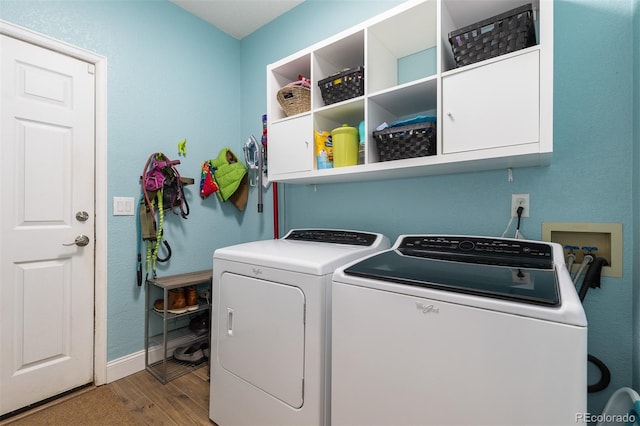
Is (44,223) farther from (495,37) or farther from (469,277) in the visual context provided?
(495,37)

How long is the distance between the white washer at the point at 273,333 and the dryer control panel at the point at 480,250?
0.74 feet

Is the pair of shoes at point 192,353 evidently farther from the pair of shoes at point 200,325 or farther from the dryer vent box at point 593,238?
the dryer vent box at point 593,238

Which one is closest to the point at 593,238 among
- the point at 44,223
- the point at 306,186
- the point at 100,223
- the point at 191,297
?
the point at 306,186

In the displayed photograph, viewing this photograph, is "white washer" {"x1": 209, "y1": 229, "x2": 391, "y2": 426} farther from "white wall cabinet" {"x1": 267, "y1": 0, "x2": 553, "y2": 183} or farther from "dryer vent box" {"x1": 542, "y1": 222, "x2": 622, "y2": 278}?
"dryer vent box" {"x1": 542, "y1": 222, "x2": 622, "y2": 278}

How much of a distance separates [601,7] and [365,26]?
1.02 m

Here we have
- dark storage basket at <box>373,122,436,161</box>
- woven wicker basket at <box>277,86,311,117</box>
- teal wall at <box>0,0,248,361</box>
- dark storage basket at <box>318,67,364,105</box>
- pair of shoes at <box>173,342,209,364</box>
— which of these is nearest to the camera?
Result: dark storage basket at <box>373,122,436,161</box>

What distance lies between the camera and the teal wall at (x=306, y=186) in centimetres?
124

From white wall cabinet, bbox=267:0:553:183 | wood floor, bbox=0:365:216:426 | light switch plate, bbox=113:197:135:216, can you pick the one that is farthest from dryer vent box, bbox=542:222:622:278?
light switch plate, bbox=113:197:135:216

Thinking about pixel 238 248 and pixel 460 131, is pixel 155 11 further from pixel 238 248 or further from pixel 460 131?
pixel 460 131

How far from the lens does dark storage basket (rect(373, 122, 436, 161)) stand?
138cm

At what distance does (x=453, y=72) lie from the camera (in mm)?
1283

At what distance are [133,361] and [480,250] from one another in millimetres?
2417

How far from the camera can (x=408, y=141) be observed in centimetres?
142

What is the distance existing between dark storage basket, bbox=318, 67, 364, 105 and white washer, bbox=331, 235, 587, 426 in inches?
37.7
